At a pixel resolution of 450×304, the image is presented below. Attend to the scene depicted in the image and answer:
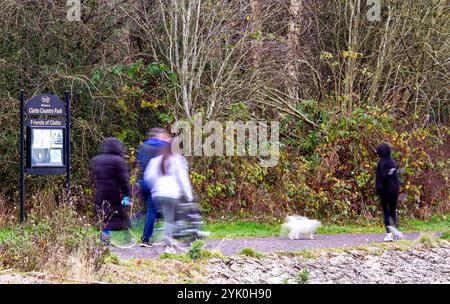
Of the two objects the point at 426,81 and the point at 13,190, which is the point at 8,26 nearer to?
the point at 13,190

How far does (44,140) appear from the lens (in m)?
18.3

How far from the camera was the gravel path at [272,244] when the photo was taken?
16.0 m

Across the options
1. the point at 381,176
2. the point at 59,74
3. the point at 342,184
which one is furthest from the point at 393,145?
the point at 59,74

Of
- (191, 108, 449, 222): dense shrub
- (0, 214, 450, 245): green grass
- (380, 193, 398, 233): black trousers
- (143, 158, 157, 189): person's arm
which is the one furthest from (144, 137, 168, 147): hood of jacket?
(191, 108, 449, 222): dense shrub

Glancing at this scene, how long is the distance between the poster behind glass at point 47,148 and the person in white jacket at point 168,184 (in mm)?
3358

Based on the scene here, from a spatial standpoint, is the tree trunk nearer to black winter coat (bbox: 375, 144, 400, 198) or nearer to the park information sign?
black winter coat (bbox: 375, 144, 400, 198)

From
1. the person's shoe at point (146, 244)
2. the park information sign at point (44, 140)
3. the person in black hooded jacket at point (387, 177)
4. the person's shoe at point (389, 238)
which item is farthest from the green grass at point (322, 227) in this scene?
the person's shoe at point (146, 244)

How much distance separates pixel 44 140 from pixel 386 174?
6654 millimetres

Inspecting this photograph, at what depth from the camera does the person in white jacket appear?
50.6 ft

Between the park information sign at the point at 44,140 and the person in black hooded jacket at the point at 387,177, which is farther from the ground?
the park information sign at the point at 44,140

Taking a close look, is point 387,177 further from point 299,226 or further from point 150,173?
point 150,173

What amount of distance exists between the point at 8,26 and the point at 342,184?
9207mm

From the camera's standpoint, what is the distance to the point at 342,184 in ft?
77.7

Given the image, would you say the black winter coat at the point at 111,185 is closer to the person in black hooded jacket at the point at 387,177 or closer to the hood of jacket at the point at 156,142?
the hood of jacket at the point at 156,142
